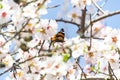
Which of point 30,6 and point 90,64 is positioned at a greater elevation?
point 30,6

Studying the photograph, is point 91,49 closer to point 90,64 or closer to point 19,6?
point 90,64

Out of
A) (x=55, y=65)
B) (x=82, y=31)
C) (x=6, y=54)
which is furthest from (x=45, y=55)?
(x=6, y=54)

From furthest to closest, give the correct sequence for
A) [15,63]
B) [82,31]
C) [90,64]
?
[90,64] < [15,63] < [82,31]

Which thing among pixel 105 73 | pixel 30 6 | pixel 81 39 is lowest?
pixel 105 73

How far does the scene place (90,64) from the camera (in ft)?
17.0

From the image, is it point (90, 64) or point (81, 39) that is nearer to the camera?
point (81, 39)

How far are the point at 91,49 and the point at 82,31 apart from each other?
843mm

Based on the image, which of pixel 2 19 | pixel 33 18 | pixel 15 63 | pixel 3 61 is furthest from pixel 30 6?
pixel 3 61

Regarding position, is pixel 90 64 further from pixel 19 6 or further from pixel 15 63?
pixel 19 6

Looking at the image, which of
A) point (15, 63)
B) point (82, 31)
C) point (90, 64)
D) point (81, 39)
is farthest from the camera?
point (90, 64)

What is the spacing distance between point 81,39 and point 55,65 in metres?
0.39

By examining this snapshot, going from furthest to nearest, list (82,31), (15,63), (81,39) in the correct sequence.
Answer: (15,63)
(81,39)
(82,31)

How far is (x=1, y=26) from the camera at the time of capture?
4258mm

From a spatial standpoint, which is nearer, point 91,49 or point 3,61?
point 91,49
